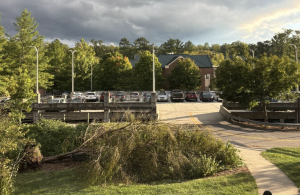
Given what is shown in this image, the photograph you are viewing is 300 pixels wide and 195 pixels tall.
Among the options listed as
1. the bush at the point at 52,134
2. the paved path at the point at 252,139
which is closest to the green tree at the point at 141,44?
the paved path at the point at 252,139

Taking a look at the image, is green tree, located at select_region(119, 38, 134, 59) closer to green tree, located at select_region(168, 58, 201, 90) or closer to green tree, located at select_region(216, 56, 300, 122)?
green tree, located at select_region(168, 58, 201, 90)

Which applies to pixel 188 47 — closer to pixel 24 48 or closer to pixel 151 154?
pixel 24 48

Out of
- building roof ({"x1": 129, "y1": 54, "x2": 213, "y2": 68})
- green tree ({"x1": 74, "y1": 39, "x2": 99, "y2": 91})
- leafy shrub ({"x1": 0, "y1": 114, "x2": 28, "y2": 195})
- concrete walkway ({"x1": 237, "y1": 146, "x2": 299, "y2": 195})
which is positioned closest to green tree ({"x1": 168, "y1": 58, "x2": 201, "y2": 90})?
building roof ({"x1": 129, "y1": 54, "x2": 213, "y2": 68})

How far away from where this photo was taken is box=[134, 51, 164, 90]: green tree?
5797cm

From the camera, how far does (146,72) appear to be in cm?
5806

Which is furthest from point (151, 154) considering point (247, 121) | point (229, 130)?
point (247, 121)

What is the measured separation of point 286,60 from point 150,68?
38214mm

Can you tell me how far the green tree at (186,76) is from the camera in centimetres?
5641

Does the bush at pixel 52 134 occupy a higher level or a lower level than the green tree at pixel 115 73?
lower

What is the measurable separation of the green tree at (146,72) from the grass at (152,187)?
49413 mm

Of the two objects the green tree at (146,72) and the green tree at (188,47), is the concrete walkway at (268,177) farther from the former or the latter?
the green tree at (188,47)

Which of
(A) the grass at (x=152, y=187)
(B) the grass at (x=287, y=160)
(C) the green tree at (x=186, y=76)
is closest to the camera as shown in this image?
(A) the grass at (x=152, y=187)

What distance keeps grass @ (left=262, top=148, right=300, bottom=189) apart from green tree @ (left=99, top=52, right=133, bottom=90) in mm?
49784

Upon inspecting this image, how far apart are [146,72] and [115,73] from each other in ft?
32.7
